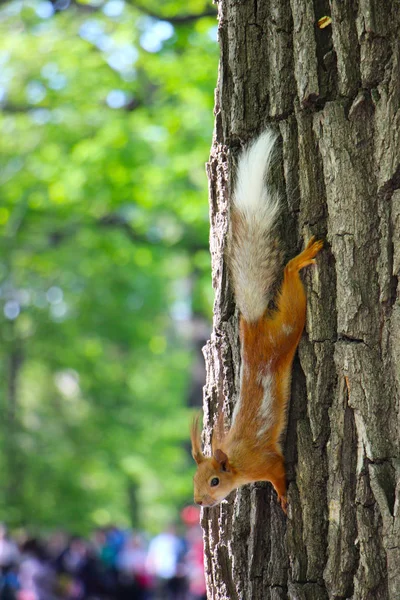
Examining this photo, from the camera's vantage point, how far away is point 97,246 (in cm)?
1210

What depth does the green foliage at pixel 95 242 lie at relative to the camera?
8.98 metres

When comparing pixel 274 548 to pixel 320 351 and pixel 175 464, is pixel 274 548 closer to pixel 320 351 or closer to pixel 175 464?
pixel 320 351

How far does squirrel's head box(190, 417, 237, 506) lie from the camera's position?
7.80 ft

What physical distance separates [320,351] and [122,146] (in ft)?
23.4

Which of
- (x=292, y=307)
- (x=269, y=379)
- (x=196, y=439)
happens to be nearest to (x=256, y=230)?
(x=292, y=307)

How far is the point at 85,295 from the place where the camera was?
14672 millimetres

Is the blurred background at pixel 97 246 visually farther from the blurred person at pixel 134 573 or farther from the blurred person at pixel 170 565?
the blurred person at pixel 170 565

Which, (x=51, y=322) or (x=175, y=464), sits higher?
(x=51, y=322)

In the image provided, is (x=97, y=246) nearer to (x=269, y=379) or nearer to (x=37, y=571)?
(x=37, y=571)

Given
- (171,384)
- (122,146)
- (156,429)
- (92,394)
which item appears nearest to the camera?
(122,146)

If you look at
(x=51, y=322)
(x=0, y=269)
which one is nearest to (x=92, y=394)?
(x=51, y=322)

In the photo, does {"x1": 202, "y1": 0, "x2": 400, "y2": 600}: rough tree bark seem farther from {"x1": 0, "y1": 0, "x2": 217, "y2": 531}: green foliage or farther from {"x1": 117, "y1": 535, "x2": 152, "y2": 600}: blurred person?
{"x1": 117, "y1": 535, "x2": 152, "y2": 600}: blurred person

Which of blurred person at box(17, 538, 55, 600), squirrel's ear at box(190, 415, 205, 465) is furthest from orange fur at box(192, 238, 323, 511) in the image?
blurred person at box(17, 538, 55, 600)

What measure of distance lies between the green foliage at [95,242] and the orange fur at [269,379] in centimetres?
595
